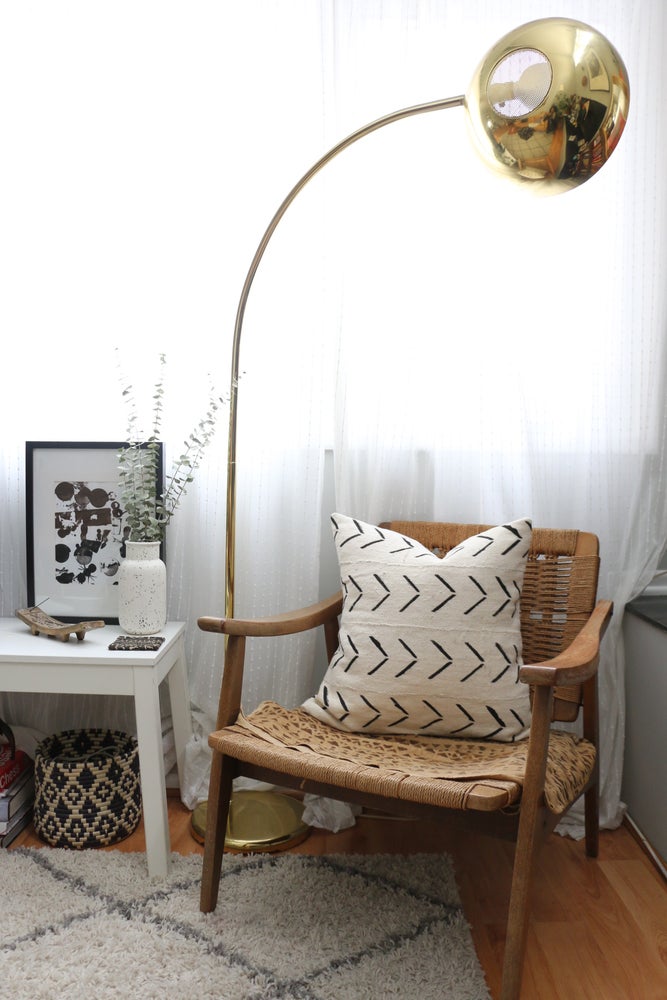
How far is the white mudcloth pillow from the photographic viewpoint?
1.64 meters

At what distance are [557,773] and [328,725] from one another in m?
0.47

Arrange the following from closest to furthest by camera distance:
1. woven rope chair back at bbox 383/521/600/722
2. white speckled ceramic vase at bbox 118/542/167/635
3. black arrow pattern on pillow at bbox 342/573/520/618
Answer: black arrow pattern on pillow at bbox 342/573/520/618 → woven rope chair back at bbox 383/521/600/722 → white speckled ceramic vase at bbox 118/542/167/635

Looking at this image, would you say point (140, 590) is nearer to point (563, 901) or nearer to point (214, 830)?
point (214, 830)

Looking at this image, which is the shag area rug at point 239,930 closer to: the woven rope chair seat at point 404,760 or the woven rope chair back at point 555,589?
the woven rope chair seat at point 404,760

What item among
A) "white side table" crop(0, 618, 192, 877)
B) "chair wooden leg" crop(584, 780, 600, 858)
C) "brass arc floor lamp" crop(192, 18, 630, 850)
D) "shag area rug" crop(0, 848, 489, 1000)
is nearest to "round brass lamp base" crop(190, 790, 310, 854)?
"shag area rug" crop(0, 848, 489, 1000)

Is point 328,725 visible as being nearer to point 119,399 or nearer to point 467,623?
point 467,623

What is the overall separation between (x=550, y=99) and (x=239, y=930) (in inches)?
61.8

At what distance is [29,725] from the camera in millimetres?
2203

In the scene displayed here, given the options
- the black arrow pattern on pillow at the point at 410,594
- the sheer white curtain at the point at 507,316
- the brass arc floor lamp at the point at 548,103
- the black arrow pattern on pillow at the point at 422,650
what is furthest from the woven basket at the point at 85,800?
the brass arc floor lamp at the point at 548,103

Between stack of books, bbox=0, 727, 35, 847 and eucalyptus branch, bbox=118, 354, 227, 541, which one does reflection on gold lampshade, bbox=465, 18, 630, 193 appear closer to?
eucalyptus branch, bbox=118, 354, 227, 541

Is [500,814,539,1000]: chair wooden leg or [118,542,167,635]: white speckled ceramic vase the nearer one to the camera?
[500,814,539,1000]: chair wooden leg

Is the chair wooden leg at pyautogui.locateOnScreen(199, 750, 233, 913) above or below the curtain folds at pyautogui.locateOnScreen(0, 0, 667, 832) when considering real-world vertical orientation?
below

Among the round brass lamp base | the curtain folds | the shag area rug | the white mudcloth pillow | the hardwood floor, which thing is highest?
the curtain folds

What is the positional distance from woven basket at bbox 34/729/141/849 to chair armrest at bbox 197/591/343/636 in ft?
1.54
